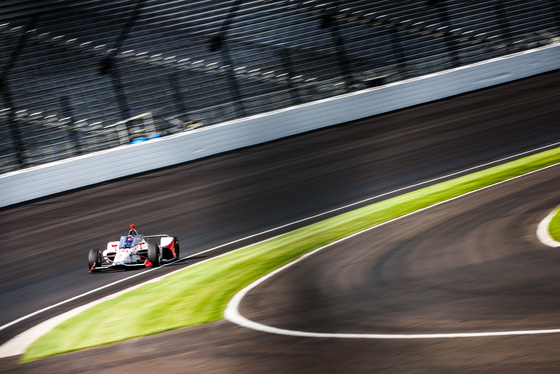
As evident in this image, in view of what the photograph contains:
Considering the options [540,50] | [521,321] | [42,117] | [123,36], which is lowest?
[521,321]

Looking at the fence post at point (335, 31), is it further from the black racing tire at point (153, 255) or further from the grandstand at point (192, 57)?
the black racing tire at point (153, 255)

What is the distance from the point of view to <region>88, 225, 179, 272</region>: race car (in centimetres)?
926

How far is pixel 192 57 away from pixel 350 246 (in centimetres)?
1261

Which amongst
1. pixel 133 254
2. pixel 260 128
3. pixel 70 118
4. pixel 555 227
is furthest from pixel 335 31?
pixel 555 227

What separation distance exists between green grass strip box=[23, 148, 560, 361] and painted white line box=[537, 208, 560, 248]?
8.13 feet

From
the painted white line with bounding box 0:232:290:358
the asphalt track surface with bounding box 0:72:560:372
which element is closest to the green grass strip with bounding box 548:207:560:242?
the asphalt track surface with bounding box 0:72:560:372

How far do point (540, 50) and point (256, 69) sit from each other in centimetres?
871

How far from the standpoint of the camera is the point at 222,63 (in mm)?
19875

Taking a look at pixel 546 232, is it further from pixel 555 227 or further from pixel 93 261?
pixel 93 261

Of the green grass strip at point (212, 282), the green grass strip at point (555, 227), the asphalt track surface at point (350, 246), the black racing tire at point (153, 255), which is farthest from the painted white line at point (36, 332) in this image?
the green grass strip at point (555, 227)

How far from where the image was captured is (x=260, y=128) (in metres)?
18.3

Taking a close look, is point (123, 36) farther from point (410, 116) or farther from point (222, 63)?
point (410, 116)

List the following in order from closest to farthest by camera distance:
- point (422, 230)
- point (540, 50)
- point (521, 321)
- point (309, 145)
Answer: point (521, 321)
point (422, 230)
point (309, 145)
point (540, 50)

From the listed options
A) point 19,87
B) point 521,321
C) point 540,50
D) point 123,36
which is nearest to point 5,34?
point 19,87
